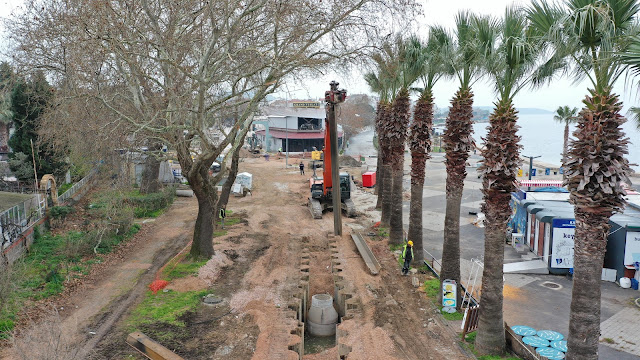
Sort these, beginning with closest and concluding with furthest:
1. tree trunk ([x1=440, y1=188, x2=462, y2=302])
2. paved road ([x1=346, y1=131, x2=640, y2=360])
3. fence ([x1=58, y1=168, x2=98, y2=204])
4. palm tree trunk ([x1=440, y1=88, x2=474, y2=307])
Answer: paved road ([x1=346, y1=131, x2=640, y2=360]) → palm tree trunk ([x1=440, y1=88, x2=474, y2=307]) → tree trunk ([x1=440, y1=188, x2=462, y2=302]) → fence ([x1=58, y1=168, x2=98, y2=204])

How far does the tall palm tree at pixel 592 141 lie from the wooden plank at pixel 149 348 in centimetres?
920

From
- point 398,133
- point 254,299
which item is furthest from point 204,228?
point 398,133

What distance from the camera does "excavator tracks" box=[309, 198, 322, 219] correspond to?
94.5 ft

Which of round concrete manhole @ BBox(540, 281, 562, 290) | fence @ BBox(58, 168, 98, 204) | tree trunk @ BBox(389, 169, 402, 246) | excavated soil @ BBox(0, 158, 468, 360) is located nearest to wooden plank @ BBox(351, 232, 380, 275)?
excavated soil @ BBox(0, 158, 468, 360)

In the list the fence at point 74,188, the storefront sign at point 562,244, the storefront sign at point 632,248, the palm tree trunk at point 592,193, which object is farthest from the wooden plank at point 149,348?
the fence at point 74,188

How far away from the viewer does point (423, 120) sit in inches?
711

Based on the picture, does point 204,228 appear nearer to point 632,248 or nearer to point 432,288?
point 432,288

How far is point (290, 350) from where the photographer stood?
12.4 meters

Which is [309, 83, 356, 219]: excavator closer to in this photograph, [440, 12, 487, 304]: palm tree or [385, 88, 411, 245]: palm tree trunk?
[385, 88, 411, 245]: palm tree trunk

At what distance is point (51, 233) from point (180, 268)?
8.61 meters

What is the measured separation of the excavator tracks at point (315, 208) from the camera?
28.8 m

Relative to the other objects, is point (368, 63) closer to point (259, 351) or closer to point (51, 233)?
point (259, 351)

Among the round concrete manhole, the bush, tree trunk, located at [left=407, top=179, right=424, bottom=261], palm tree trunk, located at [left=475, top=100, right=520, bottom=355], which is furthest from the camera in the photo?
the bush

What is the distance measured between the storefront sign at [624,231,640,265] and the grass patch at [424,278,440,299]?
24.2 ft
